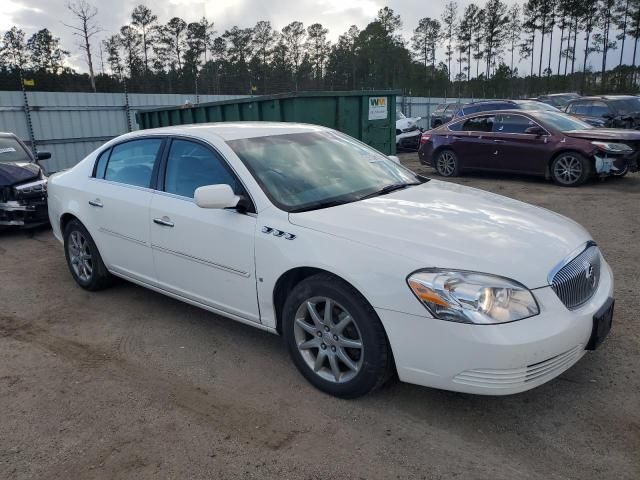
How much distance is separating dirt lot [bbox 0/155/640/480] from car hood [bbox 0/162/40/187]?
4.33 meters

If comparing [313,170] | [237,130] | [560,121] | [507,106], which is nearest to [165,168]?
[237,130]

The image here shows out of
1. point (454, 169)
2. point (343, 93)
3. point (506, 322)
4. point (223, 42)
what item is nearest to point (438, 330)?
point (506, 322)

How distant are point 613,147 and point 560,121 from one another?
1.24 m

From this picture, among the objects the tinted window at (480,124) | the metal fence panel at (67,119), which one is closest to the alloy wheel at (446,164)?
the tinted window at (480,124)

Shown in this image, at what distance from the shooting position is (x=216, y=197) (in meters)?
3.32

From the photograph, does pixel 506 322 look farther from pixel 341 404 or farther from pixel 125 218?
pixel 125 218

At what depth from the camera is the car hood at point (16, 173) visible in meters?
7.76

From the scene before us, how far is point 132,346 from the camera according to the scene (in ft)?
13.1

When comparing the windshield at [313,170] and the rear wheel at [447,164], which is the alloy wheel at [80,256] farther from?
the rear wheel at [447,164]

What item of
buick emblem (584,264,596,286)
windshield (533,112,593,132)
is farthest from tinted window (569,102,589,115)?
buick emblem (584,264,596,286)

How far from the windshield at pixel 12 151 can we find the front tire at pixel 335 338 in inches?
290

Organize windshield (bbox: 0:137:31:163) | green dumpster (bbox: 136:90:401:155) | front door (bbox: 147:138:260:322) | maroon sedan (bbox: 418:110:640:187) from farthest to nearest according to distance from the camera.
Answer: maroon sedan (bbox: 418:110:640:187) < windshield (bbox: 0:137:31:163) < green dumpster (bbox: 136:90:401:155) < front door (bbox: 147:138:260:322)

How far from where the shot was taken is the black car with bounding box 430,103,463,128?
2277 centimetres

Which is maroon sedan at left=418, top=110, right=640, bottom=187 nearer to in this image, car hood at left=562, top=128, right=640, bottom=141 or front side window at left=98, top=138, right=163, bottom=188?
car hood at left=562, top=128, right=640, bottom=141
